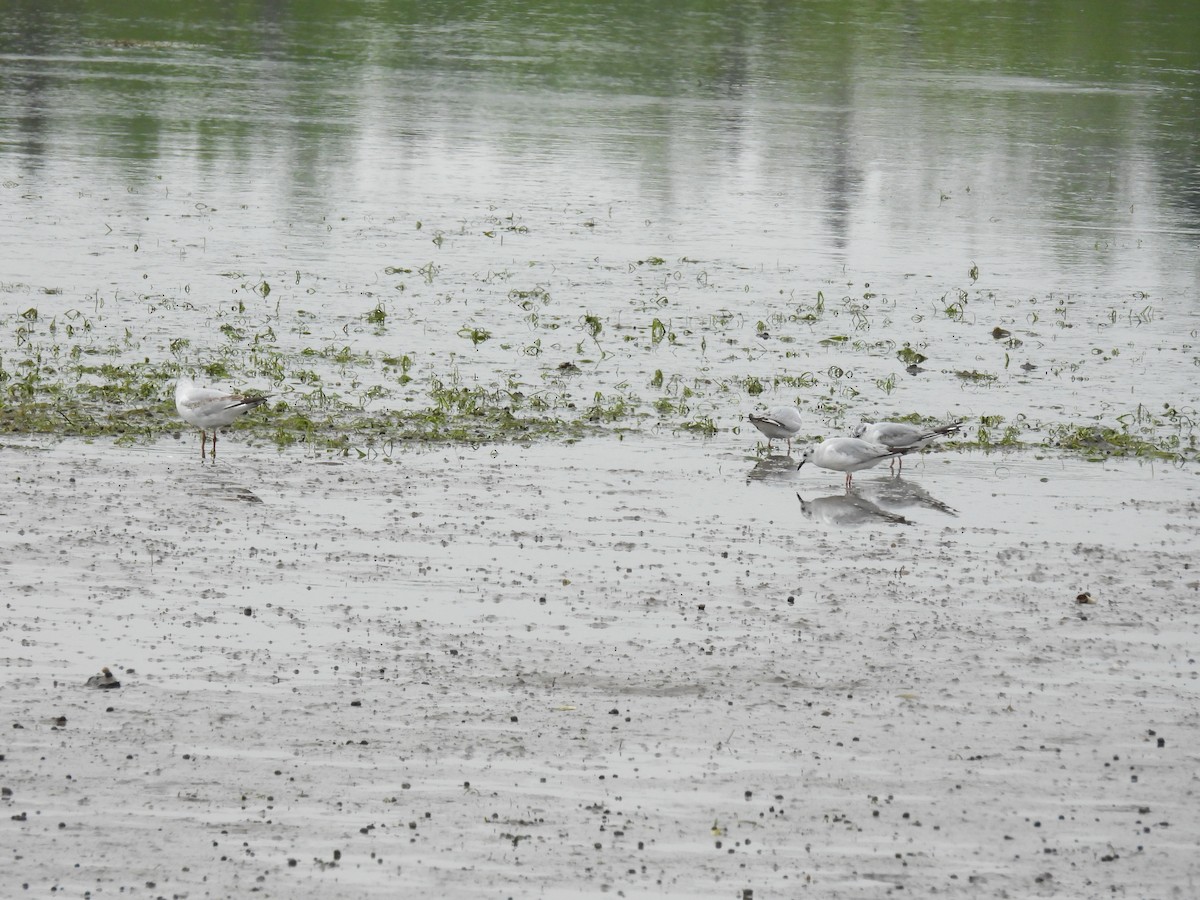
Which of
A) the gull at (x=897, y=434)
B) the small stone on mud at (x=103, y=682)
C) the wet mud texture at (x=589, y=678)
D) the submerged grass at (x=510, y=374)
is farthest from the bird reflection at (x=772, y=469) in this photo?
the small stone on mud at (x=103, y=682)

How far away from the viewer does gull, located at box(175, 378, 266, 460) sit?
1483 cm

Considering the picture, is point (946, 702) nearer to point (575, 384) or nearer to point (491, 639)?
point (491, 639)

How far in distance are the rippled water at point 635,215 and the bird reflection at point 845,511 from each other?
92.0 inches

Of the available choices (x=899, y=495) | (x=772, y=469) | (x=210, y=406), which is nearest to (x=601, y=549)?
(x=772, y=469)

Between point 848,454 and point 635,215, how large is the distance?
47.1ft

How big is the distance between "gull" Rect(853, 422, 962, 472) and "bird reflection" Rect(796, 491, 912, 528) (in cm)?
52

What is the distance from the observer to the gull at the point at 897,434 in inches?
587

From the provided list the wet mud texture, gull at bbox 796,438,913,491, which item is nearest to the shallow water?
the wet mud texture

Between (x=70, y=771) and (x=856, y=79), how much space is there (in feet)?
144

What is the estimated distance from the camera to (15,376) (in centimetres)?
1712

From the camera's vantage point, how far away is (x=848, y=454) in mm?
14680

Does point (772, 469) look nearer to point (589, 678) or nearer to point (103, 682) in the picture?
point (589, 678)

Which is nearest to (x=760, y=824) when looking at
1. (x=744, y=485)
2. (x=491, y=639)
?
(x=491, y=639)

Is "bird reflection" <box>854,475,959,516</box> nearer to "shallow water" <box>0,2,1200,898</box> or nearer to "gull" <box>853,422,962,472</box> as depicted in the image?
"shallow water" <box>0,2,1200,898</box>
